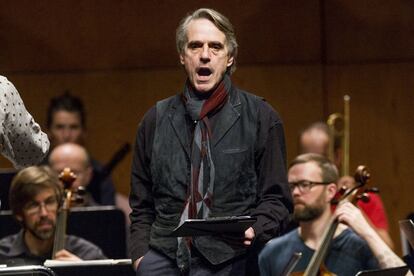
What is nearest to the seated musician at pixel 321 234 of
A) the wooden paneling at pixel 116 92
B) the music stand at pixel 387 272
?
the music stand at pixel 387 272

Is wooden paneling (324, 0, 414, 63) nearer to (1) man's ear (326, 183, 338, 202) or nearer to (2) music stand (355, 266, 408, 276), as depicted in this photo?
(1) man's ear (326, 183, 338, 202)

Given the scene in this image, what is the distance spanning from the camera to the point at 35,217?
14.9ft

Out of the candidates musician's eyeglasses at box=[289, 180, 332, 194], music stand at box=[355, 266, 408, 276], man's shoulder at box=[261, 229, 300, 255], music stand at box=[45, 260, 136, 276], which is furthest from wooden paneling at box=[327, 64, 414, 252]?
music stand at box=[45, 260, 136, 276]

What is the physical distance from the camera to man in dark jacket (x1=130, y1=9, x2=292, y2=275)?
3145mm

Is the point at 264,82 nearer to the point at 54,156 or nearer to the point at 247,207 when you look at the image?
the point at 54,156

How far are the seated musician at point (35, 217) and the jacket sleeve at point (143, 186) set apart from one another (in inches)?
47.8

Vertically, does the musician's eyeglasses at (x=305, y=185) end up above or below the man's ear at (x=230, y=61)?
below

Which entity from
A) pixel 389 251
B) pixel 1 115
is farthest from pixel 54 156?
pixel 1 115

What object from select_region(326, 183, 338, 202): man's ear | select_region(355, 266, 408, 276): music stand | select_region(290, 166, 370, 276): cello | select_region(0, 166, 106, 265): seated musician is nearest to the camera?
select_region(355, 266, 408, 276): music stand

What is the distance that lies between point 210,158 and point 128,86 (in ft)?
10.5

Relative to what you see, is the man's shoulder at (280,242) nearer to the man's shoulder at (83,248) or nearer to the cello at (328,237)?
the cello at (328,237)

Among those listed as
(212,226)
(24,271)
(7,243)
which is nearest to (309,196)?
(7,243)

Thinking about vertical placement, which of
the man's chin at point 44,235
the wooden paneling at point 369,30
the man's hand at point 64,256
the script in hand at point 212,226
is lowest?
the man's hand at point 64,256

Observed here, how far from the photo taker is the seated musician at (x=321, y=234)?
427 cm
